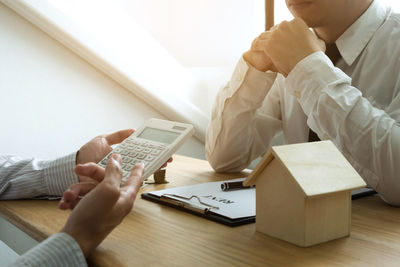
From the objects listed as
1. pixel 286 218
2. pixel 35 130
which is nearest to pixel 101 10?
pixel 35 130

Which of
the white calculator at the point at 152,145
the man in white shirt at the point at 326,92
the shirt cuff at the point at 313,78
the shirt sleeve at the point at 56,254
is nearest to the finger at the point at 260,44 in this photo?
the man in white shirt at the point at 326,92

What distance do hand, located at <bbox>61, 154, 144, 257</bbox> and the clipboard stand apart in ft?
0.66

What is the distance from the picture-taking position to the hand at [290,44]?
0.91 m

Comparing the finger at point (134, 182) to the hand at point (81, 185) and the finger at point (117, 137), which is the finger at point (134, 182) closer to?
the hand at point (81, 185)

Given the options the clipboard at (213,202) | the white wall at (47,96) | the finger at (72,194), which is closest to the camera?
the finger at (72,194)

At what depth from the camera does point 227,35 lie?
1.90 m

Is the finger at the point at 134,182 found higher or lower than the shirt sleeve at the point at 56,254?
higher

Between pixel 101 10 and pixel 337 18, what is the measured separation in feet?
3.02

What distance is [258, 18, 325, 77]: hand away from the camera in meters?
0.91

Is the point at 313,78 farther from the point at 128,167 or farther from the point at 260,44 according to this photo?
the point at 128,167

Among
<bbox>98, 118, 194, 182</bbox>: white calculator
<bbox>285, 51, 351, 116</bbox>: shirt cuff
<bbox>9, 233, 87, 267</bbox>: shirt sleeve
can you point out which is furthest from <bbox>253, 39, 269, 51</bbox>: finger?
<bbox>9, 233, 87, 267</bbox>: shirt sleeve

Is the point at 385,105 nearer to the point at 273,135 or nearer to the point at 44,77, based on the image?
the point at 273,135

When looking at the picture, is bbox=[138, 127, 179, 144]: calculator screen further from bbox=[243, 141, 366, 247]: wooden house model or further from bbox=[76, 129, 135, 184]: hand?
bbox=[243, 141, 366, 247]: wooden house model

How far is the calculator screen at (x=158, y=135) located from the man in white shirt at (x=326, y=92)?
263 millimetres
